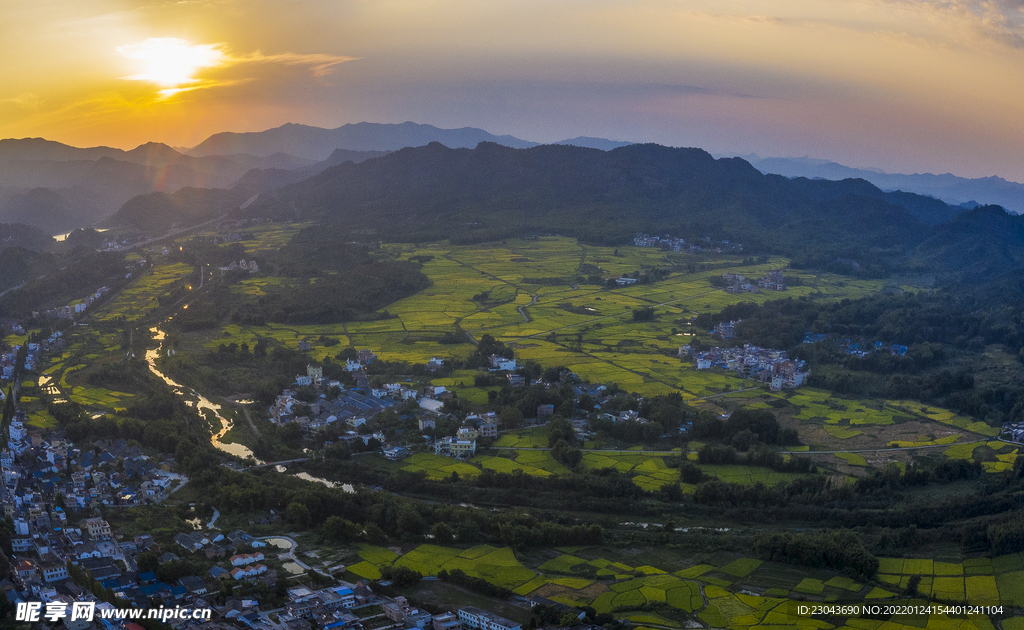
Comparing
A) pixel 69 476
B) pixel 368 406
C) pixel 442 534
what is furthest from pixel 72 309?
pixel 442 534

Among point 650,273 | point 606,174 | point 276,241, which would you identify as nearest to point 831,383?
point 650,273

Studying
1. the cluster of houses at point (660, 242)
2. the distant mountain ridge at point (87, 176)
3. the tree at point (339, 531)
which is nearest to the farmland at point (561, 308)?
the cluster of houses at point (660, 242)

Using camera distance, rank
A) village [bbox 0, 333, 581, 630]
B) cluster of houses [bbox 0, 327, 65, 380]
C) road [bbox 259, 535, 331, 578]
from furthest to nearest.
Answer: cluster of houses [bbox 0, 327, 65, 380] < road [bbox 259, 535, 331, 578] < village [bbox 0, 333, 581, 630]

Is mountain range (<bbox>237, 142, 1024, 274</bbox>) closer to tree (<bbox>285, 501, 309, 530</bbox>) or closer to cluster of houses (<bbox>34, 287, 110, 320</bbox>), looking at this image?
cluster of houses (<bbox>34, 287, 110, 320</bbox>)

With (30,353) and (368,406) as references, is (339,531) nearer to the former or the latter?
(368,406)

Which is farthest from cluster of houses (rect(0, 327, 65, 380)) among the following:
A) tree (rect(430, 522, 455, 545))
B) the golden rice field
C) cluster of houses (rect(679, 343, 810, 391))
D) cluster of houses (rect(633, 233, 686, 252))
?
cluster of houses (rect(633, 233, 686, 252))

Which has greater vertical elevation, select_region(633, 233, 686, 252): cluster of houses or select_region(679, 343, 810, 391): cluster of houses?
select_region(633, 233, 686, 252): cluster of houses
